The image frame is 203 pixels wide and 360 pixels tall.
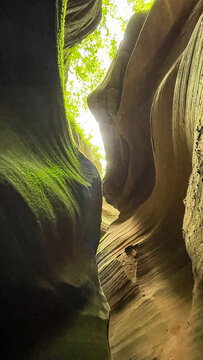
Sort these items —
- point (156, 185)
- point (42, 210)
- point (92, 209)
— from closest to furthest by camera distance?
point (42, 210) → point (92, 209) → point (156, 185)

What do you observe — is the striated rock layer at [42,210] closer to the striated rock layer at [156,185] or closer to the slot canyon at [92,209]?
the slot canyon at [92,209]

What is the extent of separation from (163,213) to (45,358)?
404cm

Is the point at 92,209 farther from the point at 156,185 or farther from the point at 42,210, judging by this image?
the point at 156,185

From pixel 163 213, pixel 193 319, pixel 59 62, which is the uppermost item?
pixel 59 62

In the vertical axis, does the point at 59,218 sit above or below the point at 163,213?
above

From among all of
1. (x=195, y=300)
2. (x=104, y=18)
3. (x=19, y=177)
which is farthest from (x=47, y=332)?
(x=104, y=18)

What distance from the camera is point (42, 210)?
255 centimetres

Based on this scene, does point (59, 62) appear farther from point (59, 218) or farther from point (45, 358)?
point (45, 358)

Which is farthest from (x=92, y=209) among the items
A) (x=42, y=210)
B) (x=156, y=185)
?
(x=156, y=185)

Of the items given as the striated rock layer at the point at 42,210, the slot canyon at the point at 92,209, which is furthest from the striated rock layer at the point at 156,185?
the striated rock layer at the point at 42,210

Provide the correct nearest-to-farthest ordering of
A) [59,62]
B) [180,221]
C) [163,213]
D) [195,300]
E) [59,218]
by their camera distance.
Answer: [59,218], [195,300], [59,62], [180,221], [163,213]

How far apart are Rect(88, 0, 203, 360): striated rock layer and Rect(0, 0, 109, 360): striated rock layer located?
1222 mm

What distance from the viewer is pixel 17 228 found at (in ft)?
7.50

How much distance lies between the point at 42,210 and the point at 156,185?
397 cm
